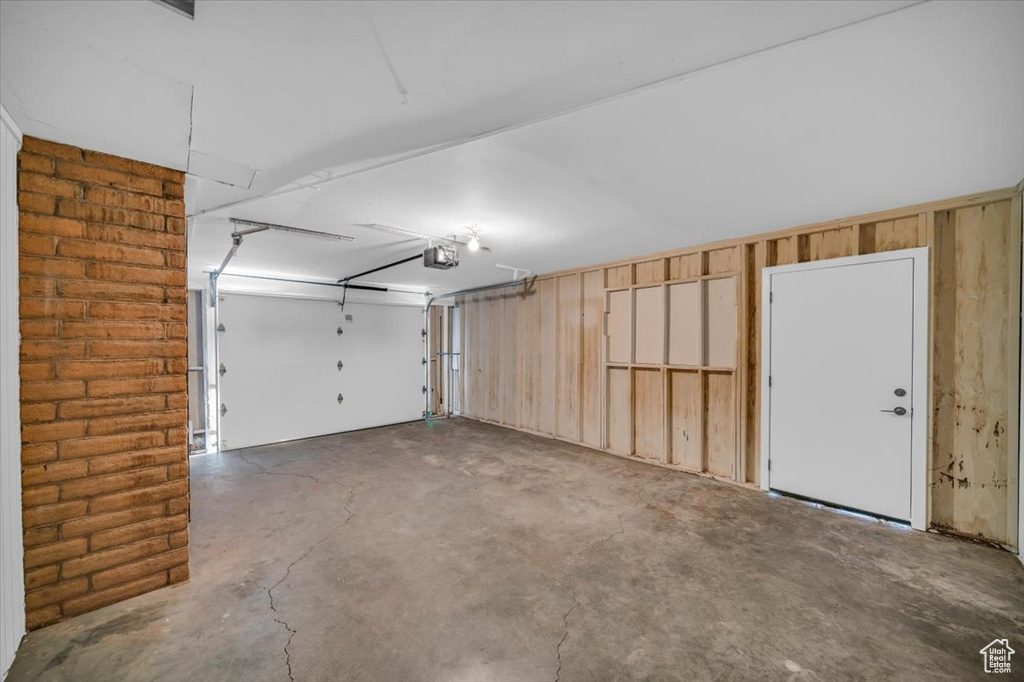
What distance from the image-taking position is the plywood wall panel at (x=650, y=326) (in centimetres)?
446

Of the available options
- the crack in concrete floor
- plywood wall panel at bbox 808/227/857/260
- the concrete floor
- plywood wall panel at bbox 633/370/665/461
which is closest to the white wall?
the concrete floor

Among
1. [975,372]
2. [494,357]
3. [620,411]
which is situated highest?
[975,372]

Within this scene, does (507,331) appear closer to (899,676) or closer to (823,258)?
(823,258)

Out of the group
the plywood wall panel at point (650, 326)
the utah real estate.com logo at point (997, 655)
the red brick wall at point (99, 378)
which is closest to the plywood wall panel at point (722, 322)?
the plywood wall panel at point (650, 326)

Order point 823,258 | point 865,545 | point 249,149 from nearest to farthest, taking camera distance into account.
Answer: point 249,149 → point 865,545 → point 823,258

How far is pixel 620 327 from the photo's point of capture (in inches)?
194

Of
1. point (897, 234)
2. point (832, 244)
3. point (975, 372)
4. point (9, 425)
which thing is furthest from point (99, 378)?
point (975, 372)

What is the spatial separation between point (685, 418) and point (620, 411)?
865 mm

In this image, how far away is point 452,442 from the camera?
5.63 m

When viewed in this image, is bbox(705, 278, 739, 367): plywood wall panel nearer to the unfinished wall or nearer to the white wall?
the unfinished wall

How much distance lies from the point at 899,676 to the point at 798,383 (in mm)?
2294

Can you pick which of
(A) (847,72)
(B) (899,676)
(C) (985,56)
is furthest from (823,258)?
(B) (899,676)

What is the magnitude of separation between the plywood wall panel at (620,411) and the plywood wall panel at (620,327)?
0.66 ft

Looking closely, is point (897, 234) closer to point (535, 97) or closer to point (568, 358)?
point (535, 97)
